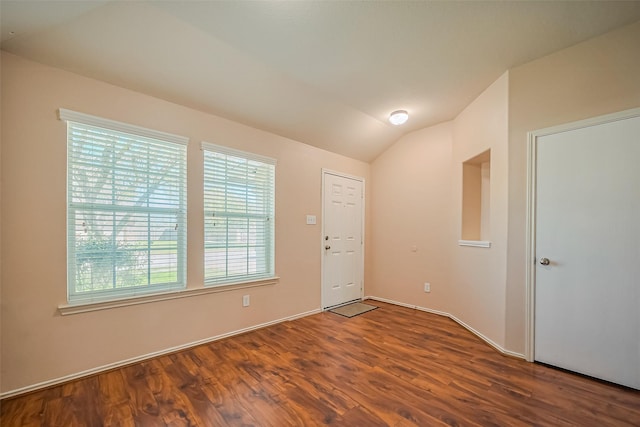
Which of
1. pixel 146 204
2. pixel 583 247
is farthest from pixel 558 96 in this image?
pixel 146 204

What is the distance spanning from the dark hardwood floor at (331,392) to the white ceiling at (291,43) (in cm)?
244

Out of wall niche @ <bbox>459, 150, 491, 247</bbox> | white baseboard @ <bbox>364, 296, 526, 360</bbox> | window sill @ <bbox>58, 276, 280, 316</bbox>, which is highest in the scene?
wall niche @ <bbox>459, 150, 491, 247</bbox>

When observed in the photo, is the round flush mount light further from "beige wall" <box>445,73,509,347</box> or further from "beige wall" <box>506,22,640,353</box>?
"beige wall" <box>506,22,640,353</box>

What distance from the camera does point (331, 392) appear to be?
2.02 metres

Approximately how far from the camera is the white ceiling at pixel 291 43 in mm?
1882

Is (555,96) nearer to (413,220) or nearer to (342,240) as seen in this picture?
(413,220)

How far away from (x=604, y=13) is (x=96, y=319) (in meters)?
4.54

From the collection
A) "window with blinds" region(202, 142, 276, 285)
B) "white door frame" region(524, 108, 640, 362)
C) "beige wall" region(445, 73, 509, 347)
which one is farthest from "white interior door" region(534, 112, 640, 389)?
"window with blinds" region(202, 142, 276, 285)

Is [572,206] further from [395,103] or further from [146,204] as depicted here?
[146,204]

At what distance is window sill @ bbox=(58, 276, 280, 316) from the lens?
7.01 feet

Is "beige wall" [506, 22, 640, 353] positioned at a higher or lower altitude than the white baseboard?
higher

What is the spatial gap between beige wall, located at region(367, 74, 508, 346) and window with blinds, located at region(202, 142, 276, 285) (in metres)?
2.05

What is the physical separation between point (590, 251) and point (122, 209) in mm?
3955

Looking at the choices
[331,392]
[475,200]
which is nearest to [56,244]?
[331,392]
